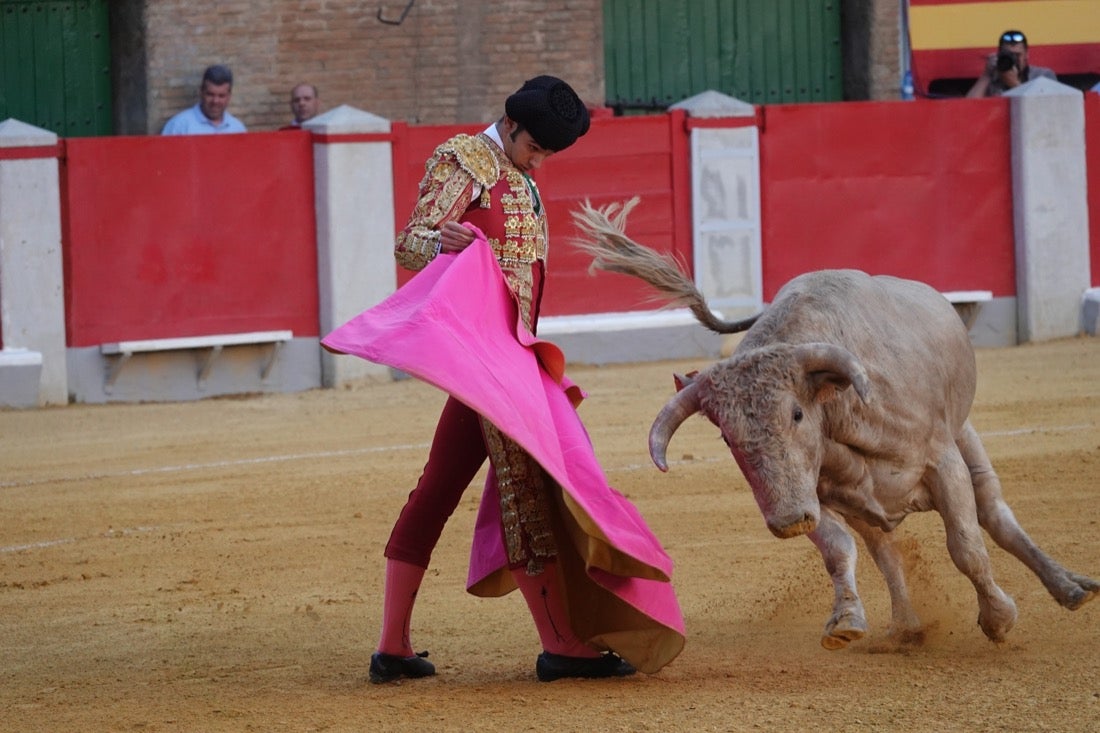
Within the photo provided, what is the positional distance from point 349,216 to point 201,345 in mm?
1053

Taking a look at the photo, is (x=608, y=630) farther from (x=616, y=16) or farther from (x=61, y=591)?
(x=616, y=16)

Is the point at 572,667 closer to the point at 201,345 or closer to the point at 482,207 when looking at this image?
the point at 482,207

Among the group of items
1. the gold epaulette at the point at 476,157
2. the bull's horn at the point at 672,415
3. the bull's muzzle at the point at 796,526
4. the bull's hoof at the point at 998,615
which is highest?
the gold epaulette at the point at 476,157

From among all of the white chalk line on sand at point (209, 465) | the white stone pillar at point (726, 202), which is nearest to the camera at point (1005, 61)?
the white stone pillar at point (726, 202)

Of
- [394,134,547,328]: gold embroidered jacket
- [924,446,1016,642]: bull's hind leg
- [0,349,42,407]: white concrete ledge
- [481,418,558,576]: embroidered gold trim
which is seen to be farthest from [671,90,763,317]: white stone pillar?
[481,418,558,576]: embroidered gold trim

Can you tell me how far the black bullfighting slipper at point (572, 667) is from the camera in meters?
3.96

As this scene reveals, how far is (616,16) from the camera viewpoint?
12836 mm

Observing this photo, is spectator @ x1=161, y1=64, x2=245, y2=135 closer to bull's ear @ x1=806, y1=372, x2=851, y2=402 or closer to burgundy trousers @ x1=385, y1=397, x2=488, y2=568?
burgundy trousers @ x1=385, y1=397, x2=488, y2=568

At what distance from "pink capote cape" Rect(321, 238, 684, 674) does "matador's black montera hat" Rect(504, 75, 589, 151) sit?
0.88ft

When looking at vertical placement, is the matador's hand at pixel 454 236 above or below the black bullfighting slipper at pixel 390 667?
above

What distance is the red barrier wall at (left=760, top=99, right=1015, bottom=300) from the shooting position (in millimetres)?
10352

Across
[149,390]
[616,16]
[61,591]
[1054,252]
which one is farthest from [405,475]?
[616,16]

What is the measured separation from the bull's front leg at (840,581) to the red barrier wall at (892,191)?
6343 mm

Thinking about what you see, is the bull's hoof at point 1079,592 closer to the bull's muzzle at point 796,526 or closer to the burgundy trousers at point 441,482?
the bull's muzzle at point 796,526
